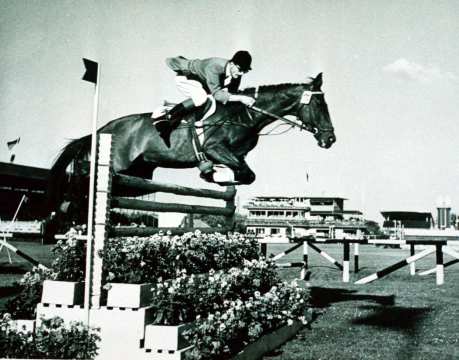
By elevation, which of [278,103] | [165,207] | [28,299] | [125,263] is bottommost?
[28,299]

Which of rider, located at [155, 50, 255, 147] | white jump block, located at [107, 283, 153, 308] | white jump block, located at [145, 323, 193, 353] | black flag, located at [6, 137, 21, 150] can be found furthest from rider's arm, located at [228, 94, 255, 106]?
black flag, located at [6, 137, 21, 150]

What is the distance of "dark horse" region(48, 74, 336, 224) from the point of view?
515 centimetres

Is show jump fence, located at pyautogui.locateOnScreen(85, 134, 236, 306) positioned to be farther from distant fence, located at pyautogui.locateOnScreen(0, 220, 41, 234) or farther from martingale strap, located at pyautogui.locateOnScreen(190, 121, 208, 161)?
distant fence, located at pyautogui.locateOnScreen(0, 220, 41, 234)

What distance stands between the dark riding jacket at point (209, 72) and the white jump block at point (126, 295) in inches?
74.0

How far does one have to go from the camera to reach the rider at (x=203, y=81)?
515 centimetres

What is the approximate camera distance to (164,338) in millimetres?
3766

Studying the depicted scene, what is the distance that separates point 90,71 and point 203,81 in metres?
1.35

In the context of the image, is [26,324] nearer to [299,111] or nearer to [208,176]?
[208,176]

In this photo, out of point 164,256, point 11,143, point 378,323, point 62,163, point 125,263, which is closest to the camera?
point 125,263

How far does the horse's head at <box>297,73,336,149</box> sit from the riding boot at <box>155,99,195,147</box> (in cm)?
105

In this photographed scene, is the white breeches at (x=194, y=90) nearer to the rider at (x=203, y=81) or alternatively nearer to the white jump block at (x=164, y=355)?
the rider at (x=203, y=81)

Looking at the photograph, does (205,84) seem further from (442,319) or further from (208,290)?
(442,319)

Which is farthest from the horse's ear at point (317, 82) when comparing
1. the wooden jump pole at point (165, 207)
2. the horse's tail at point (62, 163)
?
the horse's tail at point (62, 163)

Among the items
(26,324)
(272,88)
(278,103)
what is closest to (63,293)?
(26,324)
